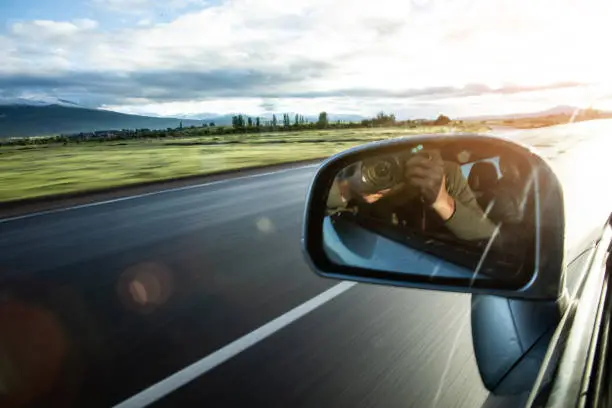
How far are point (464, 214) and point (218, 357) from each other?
2450 mm

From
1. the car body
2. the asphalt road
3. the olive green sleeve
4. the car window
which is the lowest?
the asphalt road

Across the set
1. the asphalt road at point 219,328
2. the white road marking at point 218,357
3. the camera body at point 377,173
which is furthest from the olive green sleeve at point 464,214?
the white road marking at point 218,357

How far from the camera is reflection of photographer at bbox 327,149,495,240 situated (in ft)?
5.97

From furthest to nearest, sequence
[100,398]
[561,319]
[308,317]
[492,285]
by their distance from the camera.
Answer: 1. [308,317]
2. [100,398]
3. [561,319]
4. [492,285]

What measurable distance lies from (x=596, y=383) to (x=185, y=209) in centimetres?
974

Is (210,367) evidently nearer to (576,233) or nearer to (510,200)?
(510,200)

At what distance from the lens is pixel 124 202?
12156 mm

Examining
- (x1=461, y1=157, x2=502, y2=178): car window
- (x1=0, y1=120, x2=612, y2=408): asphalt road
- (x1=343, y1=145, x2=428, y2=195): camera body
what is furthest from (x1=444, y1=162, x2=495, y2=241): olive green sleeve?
(x1=0, y1=120, x2=612, y2=408): asphalt road

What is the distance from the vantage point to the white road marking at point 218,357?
3.28 metres

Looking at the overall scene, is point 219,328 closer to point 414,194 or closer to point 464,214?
point 414,194

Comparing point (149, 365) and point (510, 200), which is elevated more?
point (510, 200)

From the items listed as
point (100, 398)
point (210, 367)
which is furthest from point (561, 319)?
point (100, 398)

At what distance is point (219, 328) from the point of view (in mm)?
4363

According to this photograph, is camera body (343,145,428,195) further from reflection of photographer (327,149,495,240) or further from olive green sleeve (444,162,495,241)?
olive green sleeve (444,162,495,241)
